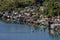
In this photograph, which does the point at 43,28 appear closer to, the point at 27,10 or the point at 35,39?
the point at 35,39

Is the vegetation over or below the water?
over

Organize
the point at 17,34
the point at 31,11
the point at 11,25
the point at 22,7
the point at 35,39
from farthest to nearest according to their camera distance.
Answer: the point at 22,7 → the point at 31,11 → the point at 11,25 → the point at 17,34 → the point at 35,39

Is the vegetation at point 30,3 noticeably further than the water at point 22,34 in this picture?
Yes

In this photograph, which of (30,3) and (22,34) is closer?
(22,34)

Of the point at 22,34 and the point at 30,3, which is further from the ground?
the point at 30,3

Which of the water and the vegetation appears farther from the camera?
the vegetation

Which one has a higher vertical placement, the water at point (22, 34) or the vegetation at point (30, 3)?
the vegetation at point (30, 3)

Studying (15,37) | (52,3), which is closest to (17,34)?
(15,37)

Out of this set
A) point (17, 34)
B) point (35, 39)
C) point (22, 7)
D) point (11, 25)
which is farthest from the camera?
point (22, 7)
